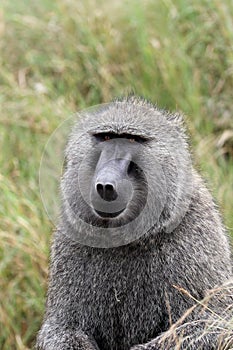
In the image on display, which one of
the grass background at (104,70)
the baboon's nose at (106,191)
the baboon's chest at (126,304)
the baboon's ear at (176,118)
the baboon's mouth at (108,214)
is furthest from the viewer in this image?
the grass background at (104,70)

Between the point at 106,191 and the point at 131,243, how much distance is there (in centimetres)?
34

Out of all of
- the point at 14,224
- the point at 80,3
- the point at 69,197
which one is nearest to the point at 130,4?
the point at 80,3

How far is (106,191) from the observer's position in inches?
145

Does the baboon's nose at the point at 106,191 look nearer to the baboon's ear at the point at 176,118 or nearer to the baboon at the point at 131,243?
the baboon at the point at 131,243

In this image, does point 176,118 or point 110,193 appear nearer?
point 110,193

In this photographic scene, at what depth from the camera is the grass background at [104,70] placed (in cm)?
574

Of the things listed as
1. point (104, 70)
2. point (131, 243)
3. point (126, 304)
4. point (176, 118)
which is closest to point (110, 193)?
point (131, 243)

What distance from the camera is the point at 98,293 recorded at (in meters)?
4.04

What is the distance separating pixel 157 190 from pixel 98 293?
0.48 meters

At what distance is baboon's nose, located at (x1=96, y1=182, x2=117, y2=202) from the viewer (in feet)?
12.1

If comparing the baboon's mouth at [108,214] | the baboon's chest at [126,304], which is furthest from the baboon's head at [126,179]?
the baboon's chest at [126,304]

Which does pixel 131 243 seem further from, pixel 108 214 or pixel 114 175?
pixel 114 175

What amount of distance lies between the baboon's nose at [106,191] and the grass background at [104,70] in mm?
1573

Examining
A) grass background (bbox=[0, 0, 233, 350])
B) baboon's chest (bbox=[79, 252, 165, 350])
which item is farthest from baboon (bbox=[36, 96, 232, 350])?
grass background (bbox=[0, 0, 233, 350])
